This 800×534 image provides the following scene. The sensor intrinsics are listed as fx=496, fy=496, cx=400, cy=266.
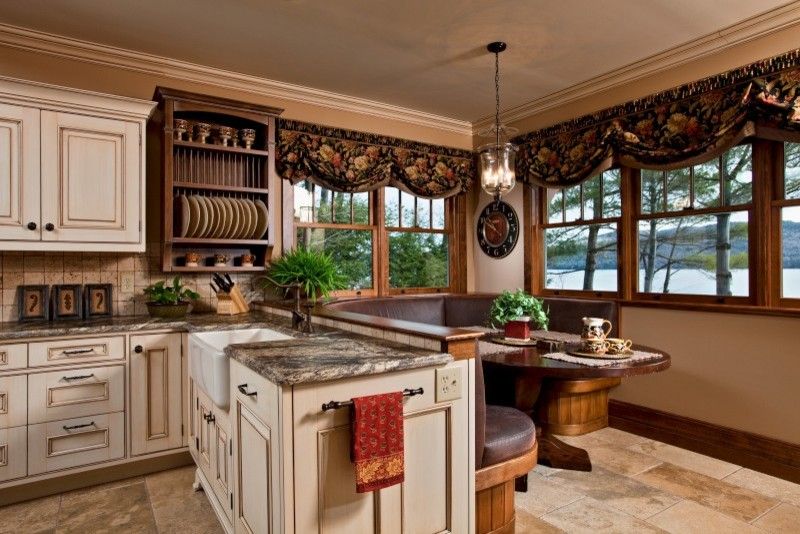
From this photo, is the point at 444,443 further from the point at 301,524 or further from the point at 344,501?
the point at 301,524

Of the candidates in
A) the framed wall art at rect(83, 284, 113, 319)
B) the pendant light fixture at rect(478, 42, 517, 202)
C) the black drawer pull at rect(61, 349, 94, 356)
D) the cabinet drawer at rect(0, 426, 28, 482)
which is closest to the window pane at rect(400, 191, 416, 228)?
the pendant light fixture at rect(478, 42, 517, 202)

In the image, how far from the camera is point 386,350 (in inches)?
72.6

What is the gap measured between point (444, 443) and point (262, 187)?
256cm

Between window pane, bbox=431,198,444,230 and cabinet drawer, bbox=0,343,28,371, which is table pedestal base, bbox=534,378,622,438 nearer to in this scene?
window pane, bbox=431,198,444,230

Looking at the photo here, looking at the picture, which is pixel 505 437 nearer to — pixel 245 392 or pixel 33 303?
pixel 245 392

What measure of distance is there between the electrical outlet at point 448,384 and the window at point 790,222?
7.94 ft

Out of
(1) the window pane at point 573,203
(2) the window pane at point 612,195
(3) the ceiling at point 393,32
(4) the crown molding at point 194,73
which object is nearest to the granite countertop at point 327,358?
(3) the ceiling at point 393,32

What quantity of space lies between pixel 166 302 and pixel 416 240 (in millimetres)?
2368

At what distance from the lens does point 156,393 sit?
9.72 feet

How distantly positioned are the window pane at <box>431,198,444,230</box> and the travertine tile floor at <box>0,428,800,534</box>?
2614 millimetres

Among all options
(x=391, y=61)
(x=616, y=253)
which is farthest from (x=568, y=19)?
(x=616, y=253)

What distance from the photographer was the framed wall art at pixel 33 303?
2971 millimetres

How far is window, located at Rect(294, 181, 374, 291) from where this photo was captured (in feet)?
13.6

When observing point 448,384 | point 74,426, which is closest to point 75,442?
point 74,426
